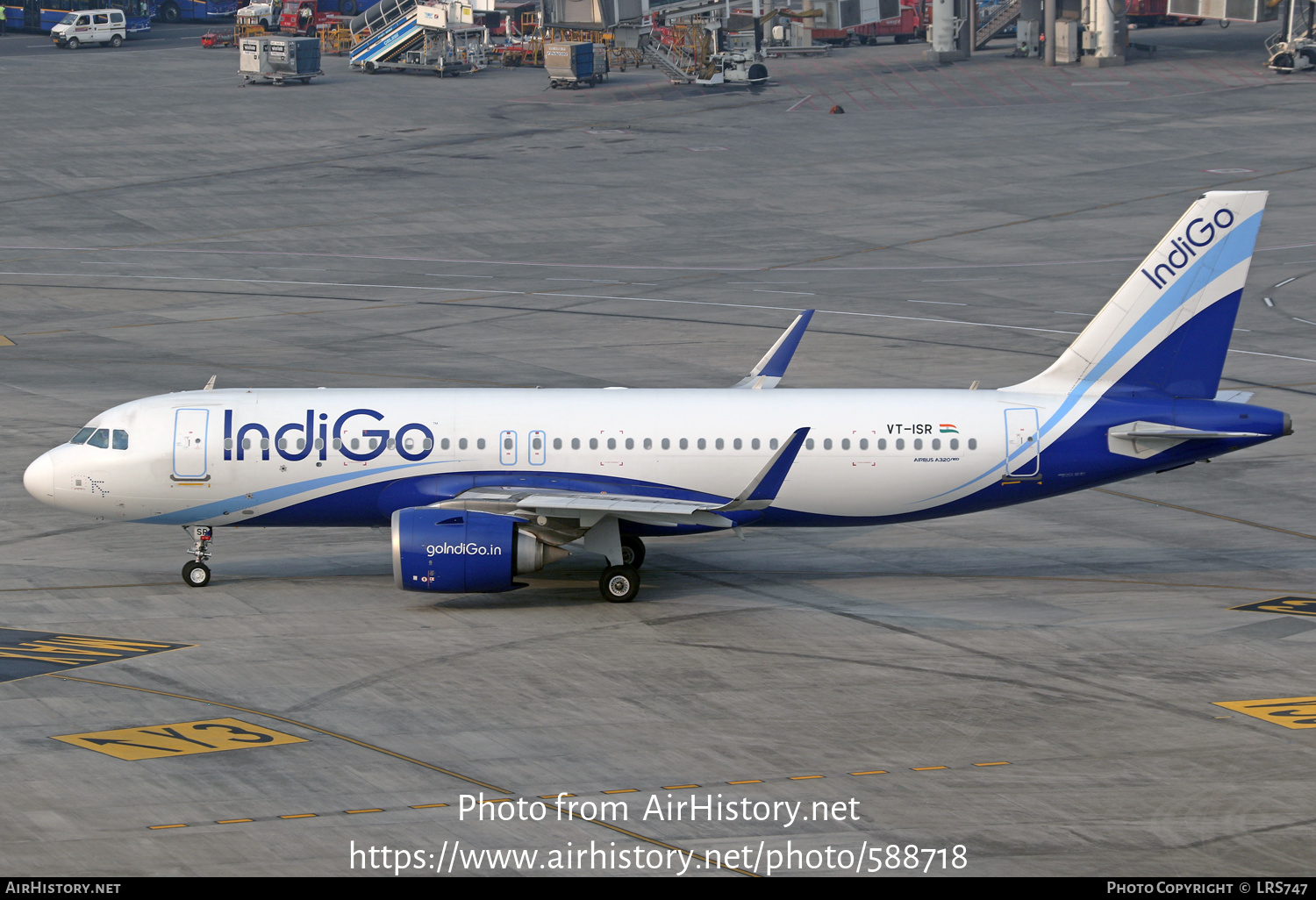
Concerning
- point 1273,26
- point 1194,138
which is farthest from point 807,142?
point 1273,26

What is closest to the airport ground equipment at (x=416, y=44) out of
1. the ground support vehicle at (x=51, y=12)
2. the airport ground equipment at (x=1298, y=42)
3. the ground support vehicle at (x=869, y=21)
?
the ground support vehicle at (x=869, y=21)

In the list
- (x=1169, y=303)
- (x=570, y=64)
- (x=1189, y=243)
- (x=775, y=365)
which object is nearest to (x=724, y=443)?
(x=775, y=365)

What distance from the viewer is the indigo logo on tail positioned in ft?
126

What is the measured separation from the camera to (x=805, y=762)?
2819 cm

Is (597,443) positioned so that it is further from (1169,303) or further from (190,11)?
(190,11)

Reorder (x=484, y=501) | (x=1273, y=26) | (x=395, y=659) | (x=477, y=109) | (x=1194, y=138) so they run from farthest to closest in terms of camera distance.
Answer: (x=1273, y=26) → (x=477, y=109) → (x=1194, y=138) → (x=484, y=501) → (x=395, y=659)

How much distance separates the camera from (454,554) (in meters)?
35.8

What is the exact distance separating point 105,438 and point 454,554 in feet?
31.4

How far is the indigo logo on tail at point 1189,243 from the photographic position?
3841 centimetres

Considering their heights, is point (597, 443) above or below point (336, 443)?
below

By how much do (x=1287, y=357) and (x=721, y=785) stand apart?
44214 mm

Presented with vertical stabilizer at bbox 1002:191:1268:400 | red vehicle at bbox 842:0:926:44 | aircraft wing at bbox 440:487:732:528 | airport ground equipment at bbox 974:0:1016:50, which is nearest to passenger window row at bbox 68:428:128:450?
aircraft wing at bbox 440:487:732:528

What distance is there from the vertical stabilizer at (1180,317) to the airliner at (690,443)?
0.04 metres
